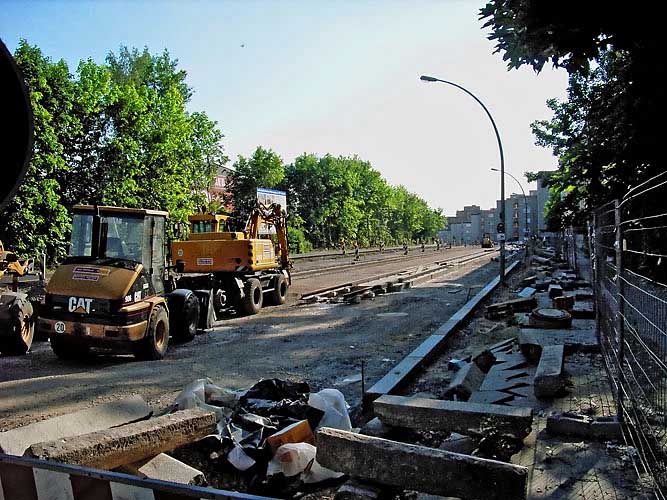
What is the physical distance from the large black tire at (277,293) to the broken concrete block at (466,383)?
35.6 feet

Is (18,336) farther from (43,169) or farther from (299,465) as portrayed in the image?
(43,169)

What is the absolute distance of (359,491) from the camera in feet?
11.7

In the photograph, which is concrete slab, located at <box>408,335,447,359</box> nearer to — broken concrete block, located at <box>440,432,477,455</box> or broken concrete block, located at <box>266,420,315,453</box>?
broken concrete block, located at <box>266,420,315,453</box>

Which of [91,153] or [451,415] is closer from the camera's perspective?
[451,415]

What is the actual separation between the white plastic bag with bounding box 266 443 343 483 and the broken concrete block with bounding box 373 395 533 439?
31.6 inches

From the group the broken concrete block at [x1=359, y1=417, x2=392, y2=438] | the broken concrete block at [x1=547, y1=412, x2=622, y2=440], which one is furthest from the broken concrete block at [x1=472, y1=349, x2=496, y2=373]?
the broken concrete block at [x1=547, y1=412, x2=622, y2=440]

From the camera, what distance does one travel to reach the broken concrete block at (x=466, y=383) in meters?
6.23

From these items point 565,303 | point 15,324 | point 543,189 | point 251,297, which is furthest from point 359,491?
point 543,189

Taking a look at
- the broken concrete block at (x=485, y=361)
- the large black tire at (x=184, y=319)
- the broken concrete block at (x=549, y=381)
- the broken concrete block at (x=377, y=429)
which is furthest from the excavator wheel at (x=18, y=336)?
the broken concrete block at (x=549, y=381)

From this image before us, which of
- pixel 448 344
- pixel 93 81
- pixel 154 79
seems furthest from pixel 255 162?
pixel 448 344

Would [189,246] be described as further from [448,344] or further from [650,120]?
[650,120]

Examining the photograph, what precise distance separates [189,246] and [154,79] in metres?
29.6

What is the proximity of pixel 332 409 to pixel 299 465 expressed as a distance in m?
1.03

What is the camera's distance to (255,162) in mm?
53844
